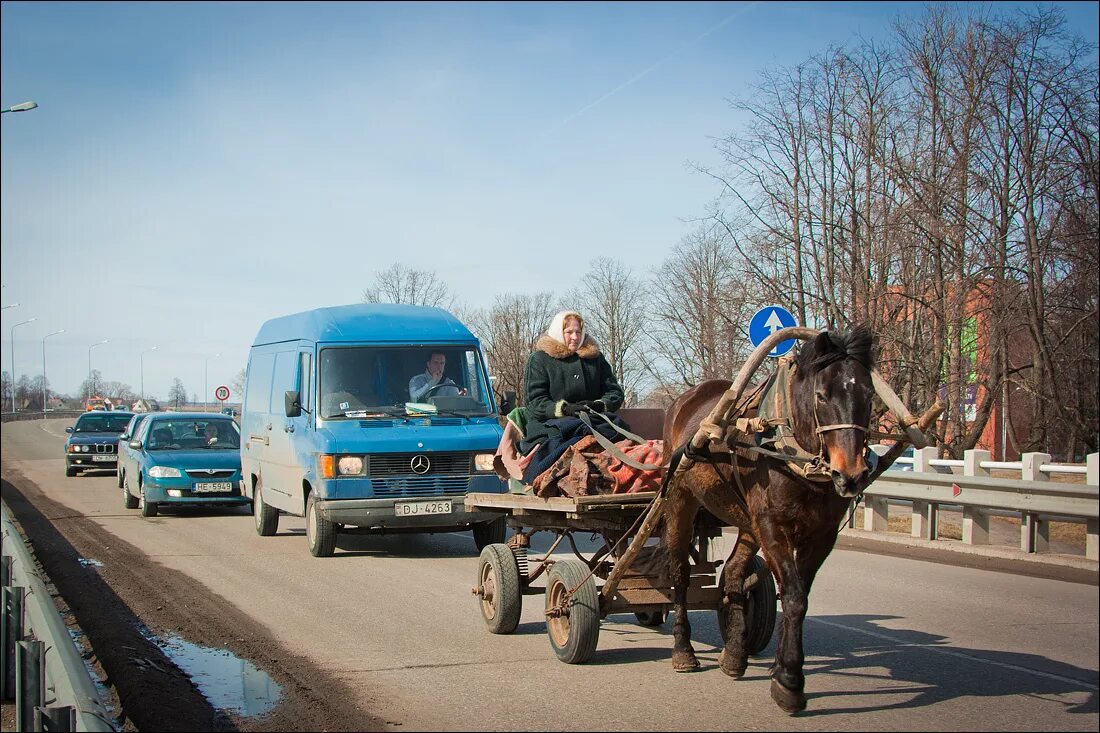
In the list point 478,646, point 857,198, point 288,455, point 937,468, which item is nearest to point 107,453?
point 288,455

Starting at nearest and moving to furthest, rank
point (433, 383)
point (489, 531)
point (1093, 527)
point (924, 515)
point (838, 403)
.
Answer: point (1093, 527) → point (838, 403) → point (489, 531) → point (924, 515) → point (433, 383)

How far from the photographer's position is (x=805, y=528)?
545 cm

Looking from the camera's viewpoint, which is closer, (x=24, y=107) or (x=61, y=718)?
(x=61, y=718)

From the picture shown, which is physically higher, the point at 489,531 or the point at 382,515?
the point at 382,515

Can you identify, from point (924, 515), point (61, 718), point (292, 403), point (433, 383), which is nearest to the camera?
point (61, 718)

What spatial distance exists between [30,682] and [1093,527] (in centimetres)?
527

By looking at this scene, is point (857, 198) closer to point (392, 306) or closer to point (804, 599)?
point (392, 306)

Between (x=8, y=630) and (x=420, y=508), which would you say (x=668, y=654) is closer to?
(x=8, y=630)

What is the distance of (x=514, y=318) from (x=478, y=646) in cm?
4092

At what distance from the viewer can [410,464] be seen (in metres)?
12.8

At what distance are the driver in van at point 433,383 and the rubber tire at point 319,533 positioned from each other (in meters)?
1.88

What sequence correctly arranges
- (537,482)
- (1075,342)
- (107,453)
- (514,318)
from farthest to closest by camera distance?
(514,318), (107,453), (1075,342), (537,482)

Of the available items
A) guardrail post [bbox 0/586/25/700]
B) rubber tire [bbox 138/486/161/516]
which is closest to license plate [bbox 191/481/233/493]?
rubber tire [bbox 138/486/161/516]

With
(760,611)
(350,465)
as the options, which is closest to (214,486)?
(350,465)
